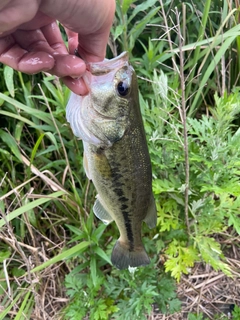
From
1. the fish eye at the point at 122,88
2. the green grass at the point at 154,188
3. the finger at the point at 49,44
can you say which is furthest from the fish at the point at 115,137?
the green grass at the point at 154,188

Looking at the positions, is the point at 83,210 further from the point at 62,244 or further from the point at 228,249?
the point at 228,249

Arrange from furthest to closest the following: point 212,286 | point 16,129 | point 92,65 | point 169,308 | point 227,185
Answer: point 212,286 → point 16,129 → point 169,308 → point 227,185 → point 92,65

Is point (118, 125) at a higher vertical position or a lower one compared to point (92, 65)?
lower

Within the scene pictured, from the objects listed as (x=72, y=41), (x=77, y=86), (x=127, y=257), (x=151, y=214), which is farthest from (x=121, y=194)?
(x=72, y=41)

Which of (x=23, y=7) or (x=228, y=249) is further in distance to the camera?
(x=228, y=249)

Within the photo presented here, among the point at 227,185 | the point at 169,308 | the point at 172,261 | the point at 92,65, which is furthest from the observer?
the point at 169,308

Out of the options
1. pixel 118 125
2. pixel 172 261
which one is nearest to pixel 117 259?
pixel 172 261

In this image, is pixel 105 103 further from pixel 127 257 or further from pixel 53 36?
pixel 127 257
